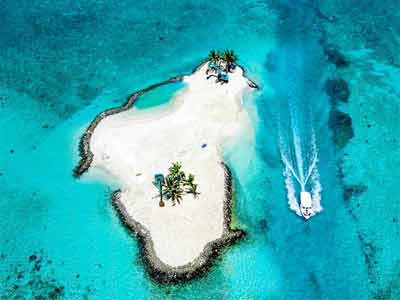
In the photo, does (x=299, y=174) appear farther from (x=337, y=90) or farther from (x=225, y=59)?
(x=225, y=59)

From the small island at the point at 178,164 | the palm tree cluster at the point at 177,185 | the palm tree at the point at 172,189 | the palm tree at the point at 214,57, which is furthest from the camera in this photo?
the palm tree at the point at 214,57

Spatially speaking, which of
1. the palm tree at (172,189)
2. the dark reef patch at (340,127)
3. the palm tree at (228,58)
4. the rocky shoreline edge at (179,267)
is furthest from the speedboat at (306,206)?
the palm tree at (228,58)

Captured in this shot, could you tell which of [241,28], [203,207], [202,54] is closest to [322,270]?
[203,207]

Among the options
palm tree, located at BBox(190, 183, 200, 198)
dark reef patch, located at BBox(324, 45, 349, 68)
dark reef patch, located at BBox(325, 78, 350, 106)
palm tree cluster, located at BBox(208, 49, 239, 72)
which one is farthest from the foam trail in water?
dark reef patch, located at BBox(324, 45, 349, 68)

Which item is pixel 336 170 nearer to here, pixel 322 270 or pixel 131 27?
pixel 322 270

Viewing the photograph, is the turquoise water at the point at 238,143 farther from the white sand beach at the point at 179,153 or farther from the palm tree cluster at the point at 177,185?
the palm tree cluster at the point at 177,185

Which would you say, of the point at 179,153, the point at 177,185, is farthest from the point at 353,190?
the point at 179,153
